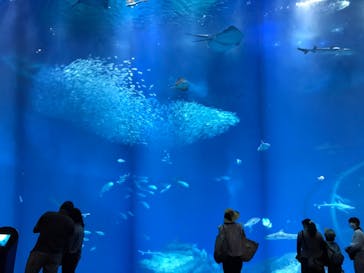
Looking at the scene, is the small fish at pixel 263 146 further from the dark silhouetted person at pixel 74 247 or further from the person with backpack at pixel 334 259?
the dark silhouetted person at pixel 74 247

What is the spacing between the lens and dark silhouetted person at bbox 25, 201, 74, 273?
3945mm

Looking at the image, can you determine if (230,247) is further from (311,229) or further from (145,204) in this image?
(145,204)

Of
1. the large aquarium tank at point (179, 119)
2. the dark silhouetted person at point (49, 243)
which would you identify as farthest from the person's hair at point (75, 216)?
the large aquarium tank at point (179, 119)

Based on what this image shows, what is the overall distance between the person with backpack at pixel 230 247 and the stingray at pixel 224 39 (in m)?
5.73

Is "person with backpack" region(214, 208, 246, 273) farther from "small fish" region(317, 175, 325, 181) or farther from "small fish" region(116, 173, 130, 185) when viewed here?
"small fish" region(317, 175, 325, 181)

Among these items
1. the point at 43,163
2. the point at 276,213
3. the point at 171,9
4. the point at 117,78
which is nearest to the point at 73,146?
the point at 43,163

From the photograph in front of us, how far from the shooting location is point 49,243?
13.0 feet

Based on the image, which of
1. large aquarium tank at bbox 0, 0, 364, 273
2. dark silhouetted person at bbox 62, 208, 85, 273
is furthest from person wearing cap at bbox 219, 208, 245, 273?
large aquarium tank at bbox 0, 0, 364, 273

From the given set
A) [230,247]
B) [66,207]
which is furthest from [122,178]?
[230,247]

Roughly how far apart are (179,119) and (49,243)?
696 cm

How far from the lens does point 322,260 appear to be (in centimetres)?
457

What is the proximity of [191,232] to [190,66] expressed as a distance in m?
4.80

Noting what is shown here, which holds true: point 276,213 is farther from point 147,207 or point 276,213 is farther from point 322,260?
point 322,260

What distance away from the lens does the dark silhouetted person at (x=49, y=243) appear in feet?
12.9
